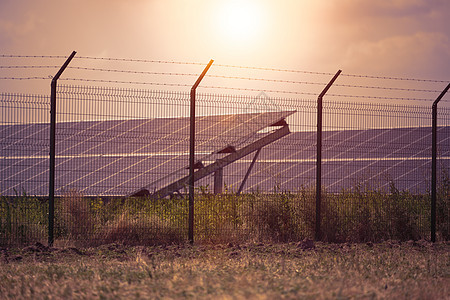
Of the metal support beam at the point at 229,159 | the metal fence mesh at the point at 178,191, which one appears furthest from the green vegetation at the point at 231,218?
the metal support beam at the point at 229,159

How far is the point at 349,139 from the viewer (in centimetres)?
1298

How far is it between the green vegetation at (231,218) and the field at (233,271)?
0.59 m

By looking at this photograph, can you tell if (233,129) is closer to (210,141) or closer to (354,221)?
(210,141)

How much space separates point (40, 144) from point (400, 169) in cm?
743

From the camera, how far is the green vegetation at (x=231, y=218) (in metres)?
9.52

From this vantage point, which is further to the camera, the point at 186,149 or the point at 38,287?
the point at 186,149

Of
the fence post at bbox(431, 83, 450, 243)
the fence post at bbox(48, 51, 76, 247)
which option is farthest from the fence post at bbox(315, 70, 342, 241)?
the fence post at bbox(48, 51, 76, 247)

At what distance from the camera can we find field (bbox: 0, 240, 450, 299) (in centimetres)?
466

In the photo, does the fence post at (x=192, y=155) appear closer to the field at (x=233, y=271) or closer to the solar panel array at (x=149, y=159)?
the field at (x=233, y=271)

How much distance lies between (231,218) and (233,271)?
4.14 m

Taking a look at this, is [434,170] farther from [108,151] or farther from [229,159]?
[108,151]

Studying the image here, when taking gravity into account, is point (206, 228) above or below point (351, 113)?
below

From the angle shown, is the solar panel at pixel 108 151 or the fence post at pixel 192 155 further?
the solar panel at pixel 108 151

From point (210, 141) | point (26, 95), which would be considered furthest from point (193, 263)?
point (210, 141)
